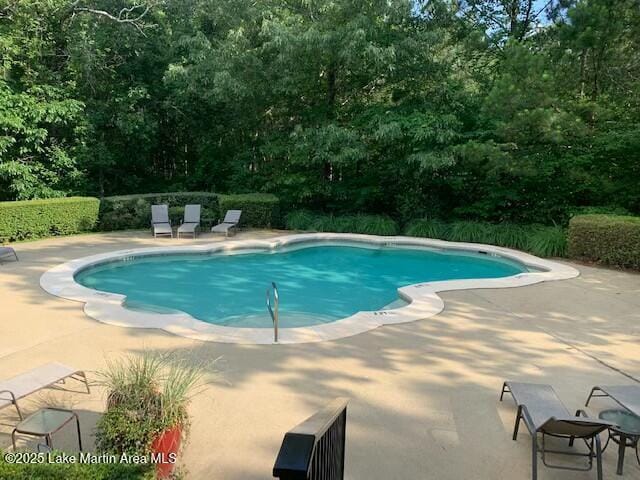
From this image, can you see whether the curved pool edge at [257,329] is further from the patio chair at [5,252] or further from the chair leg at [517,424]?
the chair leg at [517,424]

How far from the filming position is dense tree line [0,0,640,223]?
36.2ft

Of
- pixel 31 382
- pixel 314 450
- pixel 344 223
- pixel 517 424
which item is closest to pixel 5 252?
pixel 31 382

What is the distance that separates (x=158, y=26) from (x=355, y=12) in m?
7.14

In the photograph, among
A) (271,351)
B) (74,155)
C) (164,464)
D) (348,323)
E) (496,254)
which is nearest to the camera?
(164,464)

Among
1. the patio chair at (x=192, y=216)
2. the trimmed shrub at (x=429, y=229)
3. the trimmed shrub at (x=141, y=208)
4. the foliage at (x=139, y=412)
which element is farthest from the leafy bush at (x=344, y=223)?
the foliage at (x=139, y=412)

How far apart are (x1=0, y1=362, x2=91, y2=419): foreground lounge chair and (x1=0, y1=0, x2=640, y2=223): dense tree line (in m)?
9.81

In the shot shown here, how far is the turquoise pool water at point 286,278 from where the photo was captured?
7.90 metres

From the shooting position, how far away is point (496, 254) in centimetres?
1123

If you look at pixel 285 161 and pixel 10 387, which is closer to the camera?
pixel 10 387

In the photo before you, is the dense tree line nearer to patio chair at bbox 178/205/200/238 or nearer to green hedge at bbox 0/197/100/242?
green hedge at bbox 0/197/100/242

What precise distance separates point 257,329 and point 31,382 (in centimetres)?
256

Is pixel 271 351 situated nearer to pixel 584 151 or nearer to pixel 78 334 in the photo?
pixel 78 334

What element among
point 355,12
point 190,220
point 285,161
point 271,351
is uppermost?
point 355,12

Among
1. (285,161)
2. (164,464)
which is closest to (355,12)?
(285,161)
